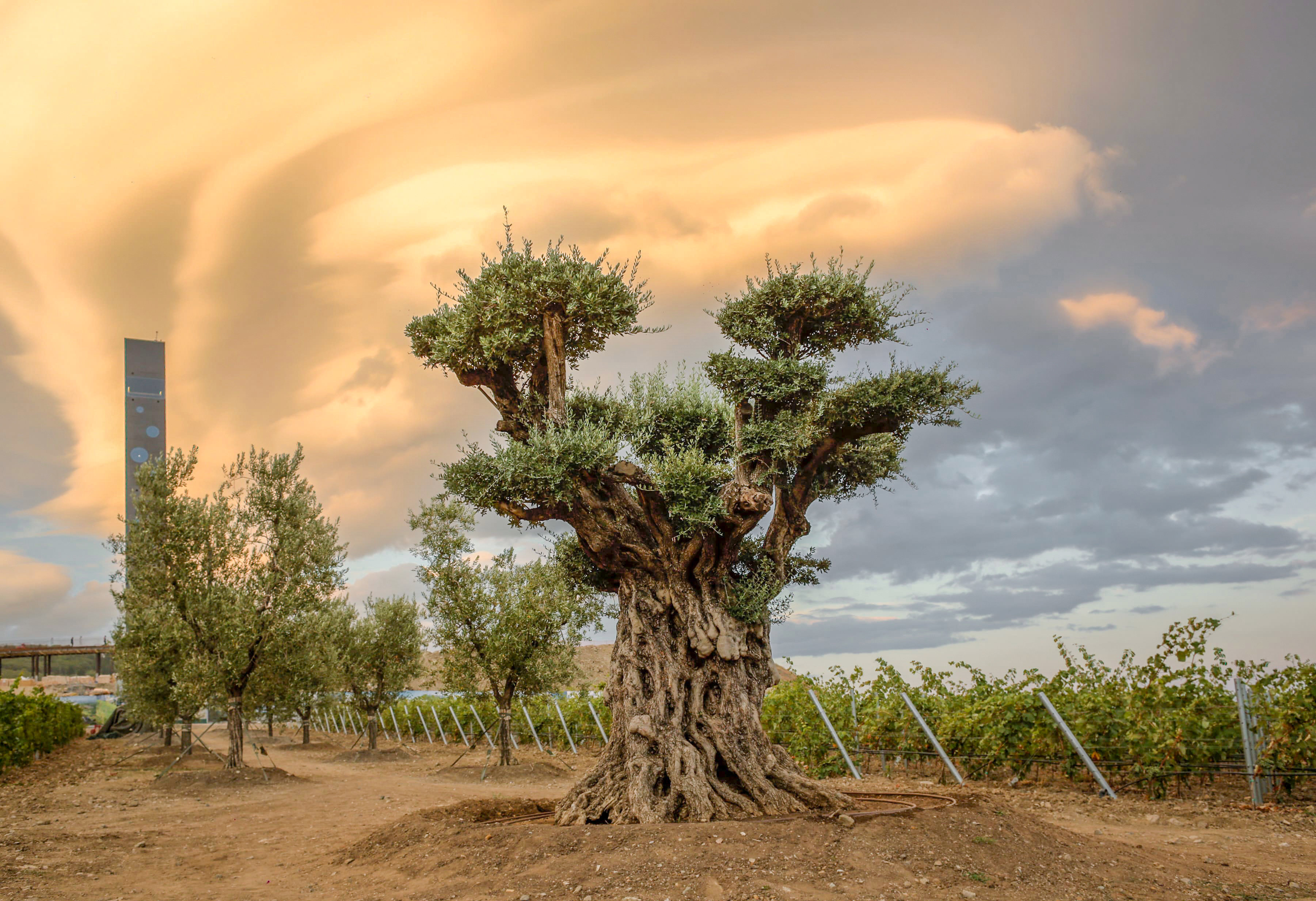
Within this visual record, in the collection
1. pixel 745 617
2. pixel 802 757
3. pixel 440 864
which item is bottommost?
pixel 802 757

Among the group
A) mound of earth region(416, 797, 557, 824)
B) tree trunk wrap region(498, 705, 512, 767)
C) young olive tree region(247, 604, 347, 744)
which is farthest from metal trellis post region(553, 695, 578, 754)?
mound of earth region(416, 797, 557, 824)

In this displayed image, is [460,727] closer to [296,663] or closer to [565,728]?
[565,728]

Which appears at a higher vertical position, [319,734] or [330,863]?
[330,863]

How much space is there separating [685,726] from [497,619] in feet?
42.1

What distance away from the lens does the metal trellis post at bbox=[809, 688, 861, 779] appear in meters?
16.8

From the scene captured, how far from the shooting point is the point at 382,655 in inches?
1236

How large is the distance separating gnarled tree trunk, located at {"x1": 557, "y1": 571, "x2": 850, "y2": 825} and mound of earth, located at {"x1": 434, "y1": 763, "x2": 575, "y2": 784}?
1094 centimetres

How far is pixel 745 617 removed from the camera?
1112cm

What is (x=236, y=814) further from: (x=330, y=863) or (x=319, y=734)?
(x=319, y=734)

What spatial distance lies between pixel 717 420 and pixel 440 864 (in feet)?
22.9

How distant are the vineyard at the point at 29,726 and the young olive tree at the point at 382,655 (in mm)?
9091

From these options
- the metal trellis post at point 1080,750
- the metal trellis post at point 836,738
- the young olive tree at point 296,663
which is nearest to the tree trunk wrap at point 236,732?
the young olive tree at point 296,663

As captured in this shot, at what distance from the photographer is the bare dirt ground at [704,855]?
7562 mm

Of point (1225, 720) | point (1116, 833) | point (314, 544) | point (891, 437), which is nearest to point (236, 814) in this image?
point (314, 544)
